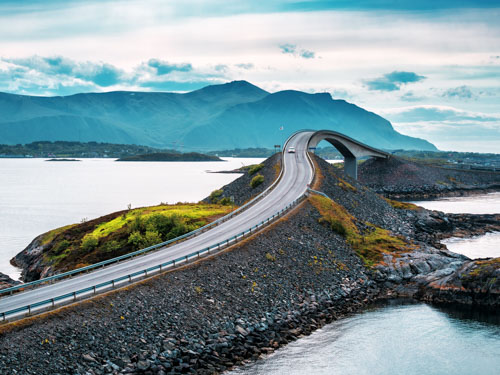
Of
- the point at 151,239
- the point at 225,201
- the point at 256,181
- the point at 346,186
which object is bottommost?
the point at 151,239

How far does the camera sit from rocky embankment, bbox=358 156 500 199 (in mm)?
172750

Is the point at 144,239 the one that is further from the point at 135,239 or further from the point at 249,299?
the point at 249,299

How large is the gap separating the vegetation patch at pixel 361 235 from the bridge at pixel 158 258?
4.40 m

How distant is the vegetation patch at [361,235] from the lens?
6266cm

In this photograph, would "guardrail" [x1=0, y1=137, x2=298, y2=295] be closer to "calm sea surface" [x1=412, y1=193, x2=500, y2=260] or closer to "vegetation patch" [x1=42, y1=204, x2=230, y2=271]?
"vegetation patch" [x1=42, y1=204, x2=230, y2=271]

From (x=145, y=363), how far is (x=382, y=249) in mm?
40007

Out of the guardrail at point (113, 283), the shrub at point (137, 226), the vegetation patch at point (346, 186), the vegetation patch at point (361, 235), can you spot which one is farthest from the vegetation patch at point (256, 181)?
the guardrail at point (113, 283)

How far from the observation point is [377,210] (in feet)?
293

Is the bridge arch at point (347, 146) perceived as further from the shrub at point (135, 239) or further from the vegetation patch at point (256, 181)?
the shrub at point (135, 239)

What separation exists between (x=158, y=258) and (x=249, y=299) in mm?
9779

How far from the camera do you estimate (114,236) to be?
62.4m

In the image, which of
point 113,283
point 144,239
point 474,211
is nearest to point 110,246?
point 144,239

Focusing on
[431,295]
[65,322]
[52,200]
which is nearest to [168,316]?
[65,322]

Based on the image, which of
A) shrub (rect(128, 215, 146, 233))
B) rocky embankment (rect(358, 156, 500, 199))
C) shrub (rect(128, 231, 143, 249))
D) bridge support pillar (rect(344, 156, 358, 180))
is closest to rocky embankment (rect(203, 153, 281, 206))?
shrub (rect(128, 215, 146, 233))
